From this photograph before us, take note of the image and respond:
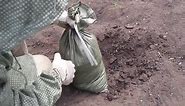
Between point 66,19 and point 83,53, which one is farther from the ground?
point 66,19

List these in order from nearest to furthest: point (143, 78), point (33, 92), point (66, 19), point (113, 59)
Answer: point (33, 92) < point (66, 19) < point (143, 78) < point (113, 59)

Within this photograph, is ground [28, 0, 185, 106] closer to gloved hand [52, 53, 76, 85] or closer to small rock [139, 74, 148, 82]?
small rock [139, 74, 148, 82]

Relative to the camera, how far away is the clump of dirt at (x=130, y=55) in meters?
3.18

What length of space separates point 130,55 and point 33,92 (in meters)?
1.19

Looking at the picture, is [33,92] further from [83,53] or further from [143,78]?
[143,78]

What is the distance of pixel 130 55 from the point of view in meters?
3.38

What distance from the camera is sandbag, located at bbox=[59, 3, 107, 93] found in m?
3.01

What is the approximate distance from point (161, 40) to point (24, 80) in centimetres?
142

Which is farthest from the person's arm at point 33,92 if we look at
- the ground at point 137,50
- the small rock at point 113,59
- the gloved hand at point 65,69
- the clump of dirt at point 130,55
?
the small rock at point 113,59

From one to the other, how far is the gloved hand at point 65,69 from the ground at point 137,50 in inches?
8.9

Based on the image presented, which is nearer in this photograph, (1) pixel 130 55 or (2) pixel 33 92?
(2) pixel 33 92

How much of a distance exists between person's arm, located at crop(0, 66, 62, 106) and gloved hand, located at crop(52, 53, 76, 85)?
0.10 metres

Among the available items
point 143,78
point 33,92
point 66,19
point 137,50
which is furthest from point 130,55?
point 33,92

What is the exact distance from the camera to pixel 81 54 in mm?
3023
